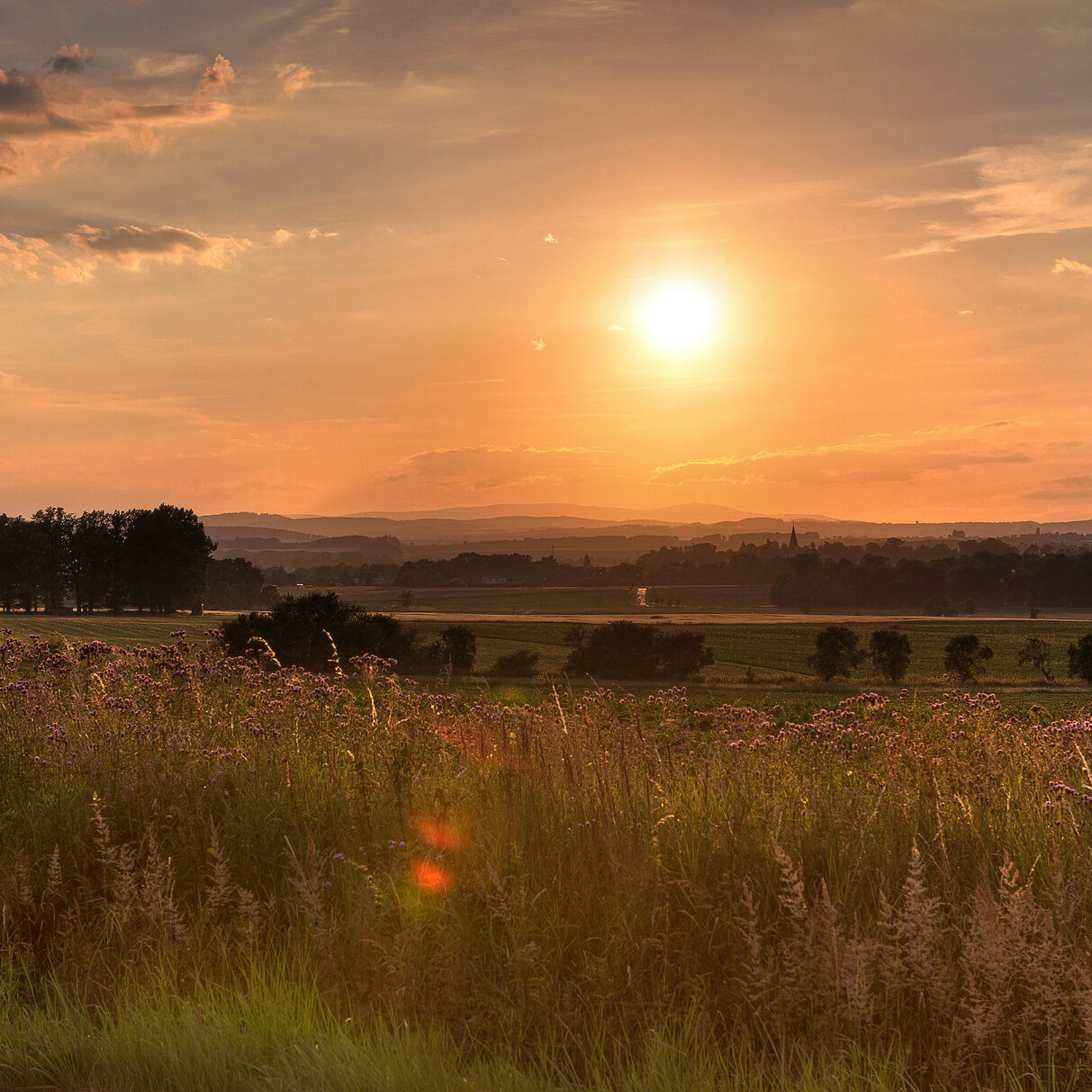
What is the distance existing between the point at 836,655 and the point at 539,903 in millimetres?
62827

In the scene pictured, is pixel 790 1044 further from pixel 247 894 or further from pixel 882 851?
pixel 247 894

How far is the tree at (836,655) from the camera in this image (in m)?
64.6

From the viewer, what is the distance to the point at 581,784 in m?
6.14

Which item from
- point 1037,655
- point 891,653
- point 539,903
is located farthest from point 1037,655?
point 539,903

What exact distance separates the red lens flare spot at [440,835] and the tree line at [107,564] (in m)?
105

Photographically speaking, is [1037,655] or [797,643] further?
[797,643]

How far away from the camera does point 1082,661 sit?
60000 mm

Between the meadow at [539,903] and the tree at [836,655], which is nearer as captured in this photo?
the meadow at [539,903]

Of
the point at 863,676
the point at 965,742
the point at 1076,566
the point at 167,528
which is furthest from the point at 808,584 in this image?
the point at 965,742

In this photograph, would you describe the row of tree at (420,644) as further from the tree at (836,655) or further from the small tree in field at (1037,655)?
the small tree in field at (1037,655)

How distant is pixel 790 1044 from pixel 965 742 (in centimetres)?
382

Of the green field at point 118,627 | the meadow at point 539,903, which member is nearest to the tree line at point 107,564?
the green field at point 118,627

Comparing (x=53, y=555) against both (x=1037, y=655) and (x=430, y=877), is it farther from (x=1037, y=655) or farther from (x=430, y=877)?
(x=430, y=877)

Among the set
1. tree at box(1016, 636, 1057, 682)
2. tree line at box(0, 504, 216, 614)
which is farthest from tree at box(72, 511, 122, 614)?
tree at box(1016, 636, 1057, 682)
